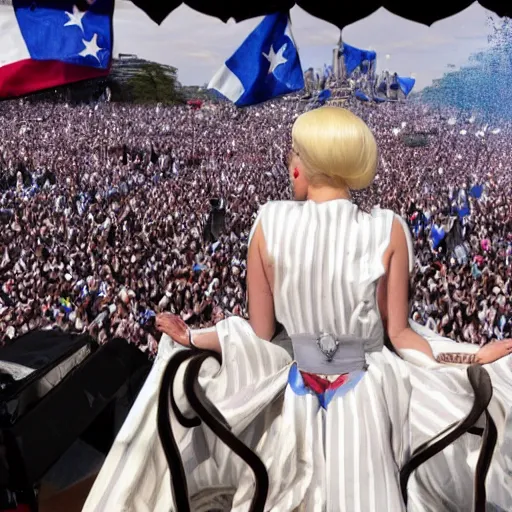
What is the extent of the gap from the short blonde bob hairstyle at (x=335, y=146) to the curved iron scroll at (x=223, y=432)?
621 millimetres

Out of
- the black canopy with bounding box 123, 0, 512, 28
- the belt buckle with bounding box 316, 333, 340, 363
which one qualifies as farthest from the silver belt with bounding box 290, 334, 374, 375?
the black canopy with bounding box 123, 0, 512, 28

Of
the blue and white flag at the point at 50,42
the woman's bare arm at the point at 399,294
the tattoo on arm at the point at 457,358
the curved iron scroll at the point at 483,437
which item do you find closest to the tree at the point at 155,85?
the blue and white flag at the point at 50,42

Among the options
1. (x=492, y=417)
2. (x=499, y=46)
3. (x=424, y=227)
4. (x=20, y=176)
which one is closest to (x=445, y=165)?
(x=424, y=227)

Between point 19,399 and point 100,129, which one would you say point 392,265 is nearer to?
point 19,399

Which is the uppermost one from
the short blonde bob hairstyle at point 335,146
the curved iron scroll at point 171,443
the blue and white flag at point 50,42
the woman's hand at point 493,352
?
the blue and white flag at point 50,42

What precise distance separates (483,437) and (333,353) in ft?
1.41

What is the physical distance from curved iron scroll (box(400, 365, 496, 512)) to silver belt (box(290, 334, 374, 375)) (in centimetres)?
27

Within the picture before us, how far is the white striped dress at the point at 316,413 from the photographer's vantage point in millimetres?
1660

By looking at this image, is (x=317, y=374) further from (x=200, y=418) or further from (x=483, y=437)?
(x=483, y=437)

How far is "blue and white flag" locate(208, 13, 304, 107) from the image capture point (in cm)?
303

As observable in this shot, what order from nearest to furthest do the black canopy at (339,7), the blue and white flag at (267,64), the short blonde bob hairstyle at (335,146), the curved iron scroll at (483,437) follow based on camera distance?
the curved iron scroll at (483,437), the short blonde bob hairstyle at (335,146), the black canopy at (339,7), the blue and white flag at (267,64)

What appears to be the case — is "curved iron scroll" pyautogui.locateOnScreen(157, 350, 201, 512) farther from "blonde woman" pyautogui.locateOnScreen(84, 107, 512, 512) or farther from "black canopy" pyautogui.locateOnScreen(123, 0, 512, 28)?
"black canopy" pyautogui.locateOnScreen(123, 0, 512, 28)

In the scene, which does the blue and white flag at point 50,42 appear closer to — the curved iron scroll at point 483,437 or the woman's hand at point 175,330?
the woman's hand at point 175,330

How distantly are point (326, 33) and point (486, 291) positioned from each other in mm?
1596
